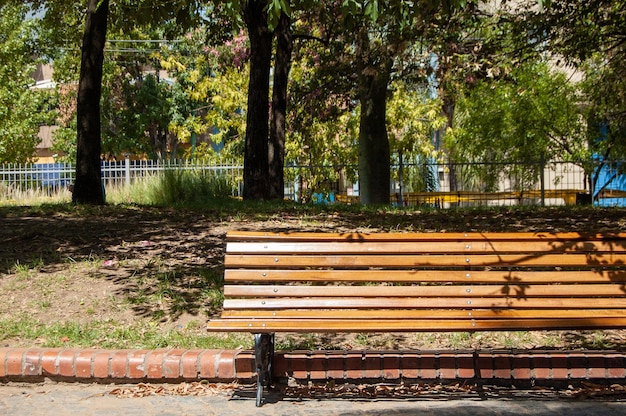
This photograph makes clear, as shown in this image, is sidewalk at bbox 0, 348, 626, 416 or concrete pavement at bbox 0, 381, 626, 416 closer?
concrete pavement at bbox 0, 381, 626, 416

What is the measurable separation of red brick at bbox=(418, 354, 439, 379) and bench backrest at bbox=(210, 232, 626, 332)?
40 cm

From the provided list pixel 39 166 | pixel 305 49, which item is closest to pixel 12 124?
pixel 39 166

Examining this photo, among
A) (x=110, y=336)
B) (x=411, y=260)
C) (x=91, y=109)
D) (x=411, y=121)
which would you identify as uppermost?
(x=411, y=121)

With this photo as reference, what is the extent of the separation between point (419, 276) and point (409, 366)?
2.22 ft

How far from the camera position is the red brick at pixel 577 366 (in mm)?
5406

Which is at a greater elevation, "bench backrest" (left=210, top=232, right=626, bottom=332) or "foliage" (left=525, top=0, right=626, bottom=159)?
"foliage" (left=525, top=0, right=626, bottom=159)

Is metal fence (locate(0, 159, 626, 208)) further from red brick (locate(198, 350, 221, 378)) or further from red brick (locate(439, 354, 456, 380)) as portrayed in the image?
red brick (locate(439, 354, 456, 380))

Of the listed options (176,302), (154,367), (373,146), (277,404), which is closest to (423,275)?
(277,404)

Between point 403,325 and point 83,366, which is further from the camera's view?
point 83,366

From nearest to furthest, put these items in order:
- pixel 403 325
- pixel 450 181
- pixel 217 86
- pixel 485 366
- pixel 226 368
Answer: pixel 403 325 → pixel 485 366 → pixel 226 368 → pixel 450 181 → pixel 217 86

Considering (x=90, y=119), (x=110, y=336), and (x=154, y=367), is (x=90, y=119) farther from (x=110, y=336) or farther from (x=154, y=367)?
(x=154, y=367)

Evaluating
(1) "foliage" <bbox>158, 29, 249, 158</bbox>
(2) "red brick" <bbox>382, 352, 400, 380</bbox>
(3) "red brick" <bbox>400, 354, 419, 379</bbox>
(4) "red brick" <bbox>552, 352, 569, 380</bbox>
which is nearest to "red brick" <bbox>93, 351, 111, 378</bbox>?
(2) "red brick" <bbox>382, 352, 400, 380</bbox>

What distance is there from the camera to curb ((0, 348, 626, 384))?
542 centimetres

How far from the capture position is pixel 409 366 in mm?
5461
